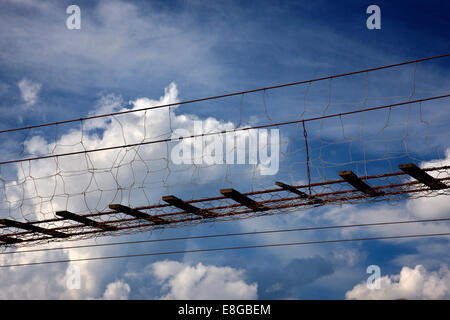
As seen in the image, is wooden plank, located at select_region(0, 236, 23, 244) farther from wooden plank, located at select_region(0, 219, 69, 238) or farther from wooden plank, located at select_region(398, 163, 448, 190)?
wooden plank, located at select_region(398, 163, 448, 190)

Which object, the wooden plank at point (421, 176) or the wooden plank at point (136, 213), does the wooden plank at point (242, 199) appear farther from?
the wooden plank at point (421, 176)

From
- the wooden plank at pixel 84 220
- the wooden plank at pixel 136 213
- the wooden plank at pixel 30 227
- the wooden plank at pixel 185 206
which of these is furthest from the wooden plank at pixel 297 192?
the wooden plank at pixel 30 227

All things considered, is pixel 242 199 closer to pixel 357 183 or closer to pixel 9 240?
pixel 357 183

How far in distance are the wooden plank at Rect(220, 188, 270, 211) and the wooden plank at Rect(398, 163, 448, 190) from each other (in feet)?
15.6

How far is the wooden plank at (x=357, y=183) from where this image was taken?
55.2 ft

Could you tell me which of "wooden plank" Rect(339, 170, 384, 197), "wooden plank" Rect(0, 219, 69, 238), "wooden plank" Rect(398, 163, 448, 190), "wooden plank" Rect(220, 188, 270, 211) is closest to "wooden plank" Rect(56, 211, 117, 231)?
"wooden plank" Rect(0, 219, 69, 238)

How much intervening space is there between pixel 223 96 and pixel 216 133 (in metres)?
1.84

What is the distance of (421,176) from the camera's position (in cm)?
1691

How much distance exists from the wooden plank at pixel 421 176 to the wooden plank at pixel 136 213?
8.35m

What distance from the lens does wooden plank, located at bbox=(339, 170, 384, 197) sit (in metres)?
16.8

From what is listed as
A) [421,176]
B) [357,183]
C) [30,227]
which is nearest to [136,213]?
[30,227]
